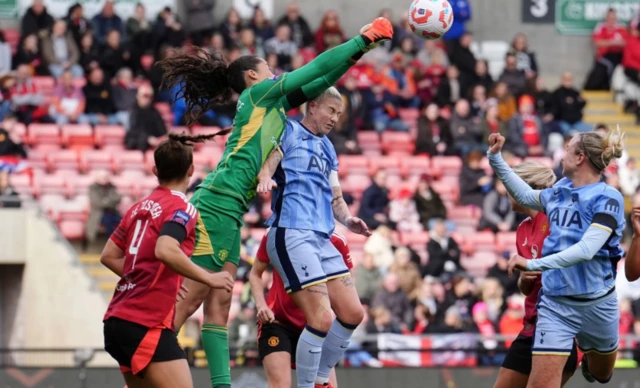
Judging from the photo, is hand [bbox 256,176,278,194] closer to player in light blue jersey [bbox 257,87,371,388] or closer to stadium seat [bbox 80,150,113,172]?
player in light blue jersey [bbox 257,87,371,388]

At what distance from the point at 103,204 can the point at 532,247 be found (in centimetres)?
863

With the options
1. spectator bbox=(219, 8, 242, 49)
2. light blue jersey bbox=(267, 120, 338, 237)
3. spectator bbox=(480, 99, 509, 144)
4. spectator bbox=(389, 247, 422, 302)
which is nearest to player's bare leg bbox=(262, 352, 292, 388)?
light blue jersey bbox=(267, 120, 338, 237)

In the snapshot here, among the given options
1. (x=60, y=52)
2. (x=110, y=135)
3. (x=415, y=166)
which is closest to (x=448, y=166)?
(x=415, y=166)

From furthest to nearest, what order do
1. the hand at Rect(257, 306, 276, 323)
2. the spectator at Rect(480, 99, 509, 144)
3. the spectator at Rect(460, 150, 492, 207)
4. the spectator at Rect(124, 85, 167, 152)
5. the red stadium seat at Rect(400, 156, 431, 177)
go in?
the spectator at Rect(480, 99, 509, 144) < the red stadium seat at Rect(400, 156, 431, 177) < the spectator at Rect(460, 150, 492, 207) < the spectator at Rect(124, 85, 167, 152) < the hand at Rect(257, 306, 276, 323)

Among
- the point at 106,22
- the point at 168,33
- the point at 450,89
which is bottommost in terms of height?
the point at 450,89

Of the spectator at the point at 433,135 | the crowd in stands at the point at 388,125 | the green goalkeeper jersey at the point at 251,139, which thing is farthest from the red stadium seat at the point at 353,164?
the green goalkeeper jersey at the point at 251,139

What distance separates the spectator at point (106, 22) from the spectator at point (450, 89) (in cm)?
507

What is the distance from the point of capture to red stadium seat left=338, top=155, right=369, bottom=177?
57.2 feet

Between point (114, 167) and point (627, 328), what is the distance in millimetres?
7096

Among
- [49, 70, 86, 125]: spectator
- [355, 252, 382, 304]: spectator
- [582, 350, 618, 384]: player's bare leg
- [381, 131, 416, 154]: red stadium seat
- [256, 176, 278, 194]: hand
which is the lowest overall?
[355, 252, 382, 304]: spectator

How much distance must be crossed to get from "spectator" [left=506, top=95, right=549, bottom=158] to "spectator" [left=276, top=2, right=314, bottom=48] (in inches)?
139

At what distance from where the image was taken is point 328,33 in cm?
1955

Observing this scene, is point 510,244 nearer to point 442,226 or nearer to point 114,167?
point 442,226

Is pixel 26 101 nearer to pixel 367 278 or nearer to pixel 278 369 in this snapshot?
pixel 367 278
